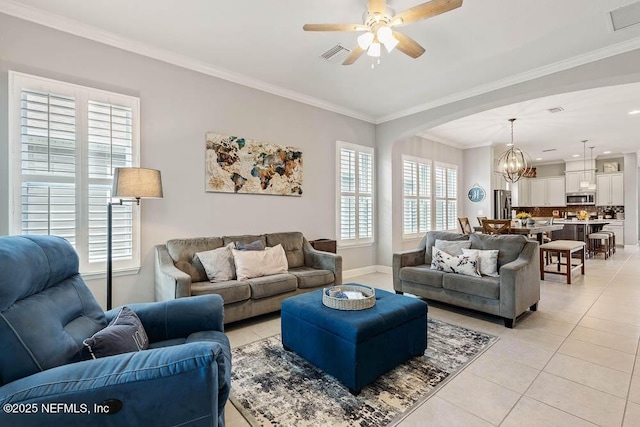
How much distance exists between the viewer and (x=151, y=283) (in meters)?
3.35

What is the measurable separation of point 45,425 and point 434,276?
3.52 metres

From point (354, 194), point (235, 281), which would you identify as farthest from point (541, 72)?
point (235, 281)

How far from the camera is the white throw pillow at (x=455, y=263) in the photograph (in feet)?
11.3

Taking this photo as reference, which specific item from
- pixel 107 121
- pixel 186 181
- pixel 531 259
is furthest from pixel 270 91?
pixel 531 259

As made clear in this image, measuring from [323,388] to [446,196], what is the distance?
6.56m

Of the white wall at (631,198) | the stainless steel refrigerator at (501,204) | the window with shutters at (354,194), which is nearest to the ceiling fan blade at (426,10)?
the window with shutters at (354,194)

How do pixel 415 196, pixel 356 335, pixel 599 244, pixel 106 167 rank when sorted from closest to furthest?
1. pixel 356 335
2. pixel 106 167
3. pixel 415 196
4. pixel 599 244

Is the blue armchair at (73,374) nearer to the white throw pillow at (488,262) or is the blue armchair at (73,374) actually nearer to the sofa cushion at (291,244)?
the sofa cushion at (291,244)

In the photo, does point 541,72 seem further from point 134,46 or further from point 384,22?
point 134,46

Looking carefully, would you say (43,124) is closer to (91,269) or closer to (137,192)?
(137,192)

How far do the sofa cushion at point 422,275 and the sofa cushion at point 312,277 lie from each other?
965 mm

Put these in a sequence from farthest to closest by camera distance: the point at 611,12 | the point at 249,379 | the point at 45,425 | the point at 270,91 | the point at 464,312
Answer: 1. the point at 270,91
2. the point at 464,312
3. the point at 611,12
4. the point at 249,379
5. the point at 45,425

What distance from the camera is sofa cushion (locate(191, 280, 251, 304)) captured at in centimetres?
289

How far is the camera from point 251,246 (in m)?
3.65
